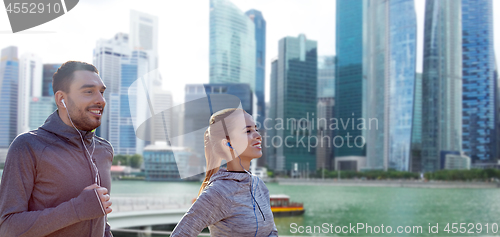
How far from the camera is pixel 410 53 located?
72.4 meters

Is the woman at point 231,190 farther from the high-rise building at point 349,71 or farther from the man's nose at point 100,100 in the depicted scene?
the high-rise building at point 349,71

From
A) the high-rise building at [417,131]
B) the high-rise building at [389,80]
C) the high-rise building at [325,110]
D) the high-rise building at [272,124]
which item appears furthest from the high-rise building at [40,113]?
the high-rise building at [417,131]

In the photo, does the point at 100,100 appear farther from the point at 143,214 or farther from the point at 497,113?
the point at 497,113

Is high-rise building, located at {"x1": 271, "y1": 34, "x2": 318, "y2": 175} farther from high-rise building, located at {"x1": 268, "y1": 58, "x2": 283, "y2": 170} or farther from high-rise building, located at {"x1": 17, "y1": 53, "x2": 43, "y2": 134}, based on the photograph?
high-rise building, located at {"x1": 17, "y1": 53, "x2": 43, "y2": 134}

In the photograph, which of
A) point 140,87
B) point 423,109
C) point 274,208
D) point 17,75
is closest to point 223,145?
point 140,87

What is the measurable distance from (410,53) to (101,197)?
259 feet

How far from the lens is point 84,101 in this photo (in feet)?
3.65

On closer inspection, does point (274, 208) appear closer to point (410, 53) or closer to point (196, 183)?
point (196, 183)

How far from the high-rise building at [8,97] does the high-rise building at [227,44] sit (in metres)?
50.5

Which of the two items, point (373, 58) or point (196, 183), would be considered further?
point (373, 58)

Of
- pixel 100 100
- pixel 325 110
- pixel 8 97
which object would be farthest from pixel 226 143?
pixel 325 110

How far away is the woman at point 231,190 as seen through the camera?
3.73 feet

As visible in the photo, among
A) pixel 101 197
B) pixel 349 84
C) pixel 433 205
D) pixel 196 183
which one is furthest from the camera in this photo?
pixel 349 84

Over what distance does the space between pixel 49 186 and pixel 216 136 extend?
511mm
